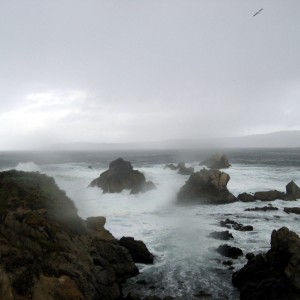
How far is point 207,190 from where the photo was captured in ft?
161

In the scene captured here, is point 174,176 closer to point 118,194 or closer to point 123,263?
point 118,194

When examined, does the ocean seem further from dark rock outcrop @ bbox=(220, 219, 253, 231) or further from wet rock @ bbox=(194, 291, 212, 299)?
dark rock outcrop @ bbox=(220, 219, 253, 231)

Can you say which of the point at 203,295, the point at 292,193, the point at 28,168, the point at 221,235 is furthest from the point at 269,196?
the point at 28,168

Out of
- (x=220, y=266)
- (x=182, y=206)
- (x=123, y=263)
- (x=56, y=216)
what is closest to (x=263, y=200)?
(x=182, y=206)

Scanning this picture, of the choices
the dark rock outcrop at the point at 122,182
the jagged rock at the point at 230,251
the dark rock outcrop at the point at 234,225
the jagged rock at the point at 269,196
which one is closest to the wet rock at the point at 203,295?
the jagged rock at the point at 230,251

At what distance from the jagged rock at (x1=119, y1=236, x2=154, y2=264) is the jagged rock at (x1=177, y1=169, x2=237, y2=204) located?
24.3 m

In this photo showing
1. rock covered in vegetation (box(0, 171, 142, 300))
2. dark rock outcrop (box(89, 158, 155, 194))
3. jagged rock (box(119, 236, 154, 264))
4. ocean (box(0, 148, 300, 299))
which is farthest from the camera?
dark rock outcrop (box(89, 158, 155, 194))

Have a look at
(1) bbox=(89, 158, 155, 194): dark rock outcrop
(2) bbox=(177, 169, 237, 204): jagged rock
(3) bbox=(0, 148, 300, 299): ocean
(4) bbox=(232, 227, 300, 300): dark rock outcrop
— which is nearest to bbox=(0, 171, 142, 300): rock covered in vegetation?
(3) bbox=(0, 148, 300, 299): ocean

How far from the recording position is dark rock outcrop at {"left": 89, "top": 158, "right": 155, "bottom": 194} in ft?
178

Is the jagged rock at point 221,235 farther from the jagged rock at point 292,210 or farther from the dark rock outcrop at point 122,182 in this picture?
the dark rock outcrop at point 122,182

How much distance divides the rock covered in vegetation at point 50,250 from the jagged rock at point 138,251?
6.00 ft

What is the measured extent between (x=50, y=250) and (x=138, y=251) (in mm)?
8898

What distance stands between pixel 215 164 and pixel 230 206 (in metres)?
37.2

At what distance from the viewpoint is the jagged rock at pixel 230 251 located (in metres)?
24.9
